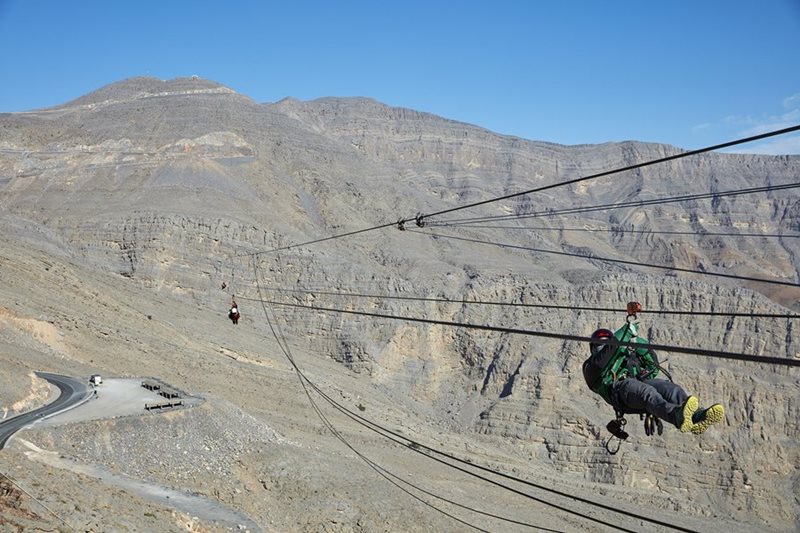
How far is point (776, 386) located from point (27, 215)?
68647 millimetres

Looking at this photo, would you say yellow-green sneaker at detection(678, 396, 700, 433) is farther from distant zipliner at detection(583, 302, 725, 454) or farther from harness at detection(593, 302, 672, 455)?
harness at detection(593, 302, 672, 455)

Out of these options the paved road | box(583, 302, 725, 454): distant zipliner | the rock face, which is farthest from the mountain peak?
box(583, 302, 725, 454): distant zipliner

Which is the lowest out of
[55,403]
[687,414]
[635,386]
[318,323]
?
[55,403]

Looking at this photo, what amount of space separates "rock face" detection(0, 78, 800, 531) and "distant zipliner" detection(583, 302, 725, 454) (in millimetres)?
11540

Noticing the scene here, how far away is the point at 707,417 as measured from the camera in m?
11.4

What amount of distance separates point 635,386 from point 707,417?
68.4 inches

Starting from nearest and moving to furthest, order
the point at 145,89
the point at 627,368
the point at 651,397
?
1. the point at 651,397
2. the point at 627,368
3. the point at 145,89

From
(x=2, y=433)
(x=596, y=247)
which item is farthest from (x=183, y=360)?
(x=596, y=247)

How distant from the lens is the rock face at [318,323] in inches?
1526

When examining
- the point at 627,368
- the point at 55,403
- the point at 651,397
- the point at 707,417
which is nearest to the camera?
the point at 707,417

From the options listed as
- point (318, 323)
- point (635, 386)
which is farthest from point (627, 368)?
point (318, 323)

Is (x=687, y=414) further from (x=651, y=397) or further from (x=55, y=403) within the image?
(x=55, y=403)

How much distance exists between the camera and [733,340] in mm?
81812

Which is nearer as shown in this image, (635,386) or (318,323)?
(635,386)
